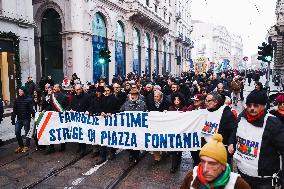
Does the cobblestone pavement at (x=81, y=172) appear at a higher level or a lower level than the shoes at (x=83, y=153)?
lower

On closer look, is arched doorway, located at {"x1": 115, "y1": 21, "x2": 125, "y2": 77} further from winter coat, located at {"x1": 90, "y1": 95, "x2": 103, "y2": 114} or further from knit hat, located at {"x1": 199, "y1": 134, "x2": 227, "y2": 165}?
knit hat, located at {"x1": 199, "y1": 134, "x2": 227, "y2": 165}

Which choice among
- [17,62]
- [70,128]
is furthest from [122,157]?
[17,62]

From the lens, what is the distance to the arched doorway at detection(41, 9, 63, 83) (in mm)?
21203

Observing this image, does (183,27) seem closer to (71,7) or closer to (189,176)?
(71,7)

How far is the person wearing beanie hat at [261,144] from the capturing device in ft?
10.8

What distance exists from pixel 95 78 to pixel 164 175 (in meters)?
16.6

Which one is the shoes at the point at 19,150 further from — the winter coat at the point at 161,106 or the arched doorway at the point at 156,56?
the arched doorway at the point at 156,56

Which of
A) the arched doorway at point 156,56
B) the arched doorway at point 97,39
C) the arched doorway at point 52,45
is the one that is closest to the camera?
the arched doorway at point 52,45

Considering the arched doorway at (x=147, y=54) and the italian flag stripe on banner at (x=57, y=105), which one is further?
the arched doorway at (x=147, y=54)

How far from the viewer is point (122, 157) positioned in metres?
7.71

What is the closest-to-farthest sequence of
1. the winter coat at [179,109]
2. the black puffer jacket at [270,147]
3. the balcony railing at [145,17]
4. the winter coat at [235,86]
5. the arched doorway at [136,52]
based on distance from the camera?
the black puffer jacket at [270,147] → the winter coat at [179,109] → the winter coat at [235,86] → the balcony railing at [145,17] → the arched doorway at [136,52]

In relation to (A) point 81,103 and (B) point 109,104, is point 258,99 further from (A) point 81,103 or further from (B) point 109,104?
(A) point 81,103

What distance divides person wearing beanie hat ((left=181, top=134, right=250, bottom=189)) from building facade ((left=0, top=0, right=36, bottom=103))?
14.4 metres

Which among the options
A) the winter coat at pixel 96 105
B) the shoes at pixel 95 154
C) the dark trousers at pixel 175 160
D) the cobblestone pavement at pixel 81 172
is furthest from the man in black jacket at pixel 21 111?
the dark trousers at pixel 175 160
